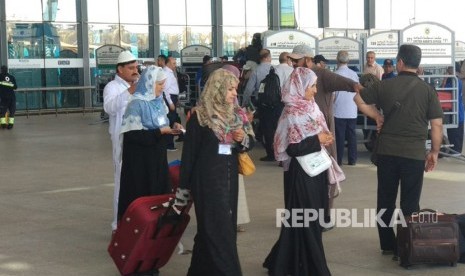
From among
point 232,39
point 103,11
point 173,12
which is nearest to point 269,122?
point 103,11

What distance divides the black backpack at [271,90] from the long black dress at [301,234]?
669 centimetres

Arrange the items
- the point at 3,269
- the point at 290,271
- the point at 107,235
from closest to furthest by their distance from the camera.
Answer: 1. the point at 290,271
2. the point at 3,269
3. the point at 107,235

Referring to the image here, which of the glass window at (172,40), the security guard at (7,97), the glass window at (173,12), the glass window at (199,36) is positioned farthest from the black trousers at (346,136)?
the glass window at (199,36)

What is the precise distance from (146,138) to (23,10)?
76.7ft

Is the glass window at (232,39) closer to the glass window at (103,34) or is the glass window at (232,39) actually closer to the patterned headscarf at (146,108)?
A: the glass window at (103,34)

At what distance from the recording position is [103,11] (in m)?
31.8

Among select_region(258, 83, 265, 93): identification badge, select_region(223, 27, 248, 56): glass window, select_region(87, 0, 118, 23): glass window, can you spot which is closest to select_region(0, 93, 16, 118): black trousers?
select_region(87, 0, 118, 23): glass window

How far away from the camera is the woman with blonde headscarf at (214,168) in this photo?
6355 millimetres

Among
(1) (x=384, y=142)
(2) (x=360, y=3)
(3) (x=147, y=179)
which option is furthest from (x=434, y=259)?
(2) (x=360, y=3)

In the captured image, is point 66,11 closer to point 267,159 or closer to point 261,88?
point 267,159

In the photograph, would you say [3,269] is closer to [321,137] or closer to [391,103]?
[321,137]

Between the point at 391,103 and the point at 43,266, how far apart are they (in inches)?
125

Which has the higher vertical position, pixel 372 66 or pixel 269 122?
pixel 372 66

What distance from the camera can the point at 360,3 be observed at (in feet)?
127
